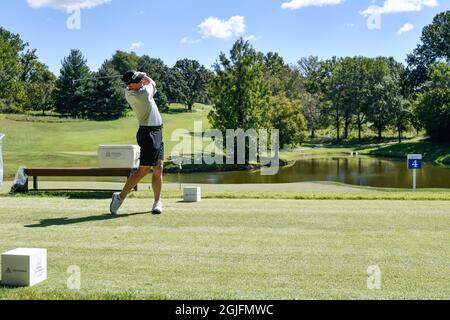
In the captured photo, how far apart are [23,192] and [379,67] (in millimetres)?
78257

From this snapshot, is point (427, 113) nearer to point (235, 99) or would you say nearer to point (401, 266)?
point (235, 99)

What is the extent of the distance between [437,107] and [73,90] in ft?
179

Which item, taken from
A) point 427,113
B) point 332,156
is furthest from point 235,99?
point 427,113

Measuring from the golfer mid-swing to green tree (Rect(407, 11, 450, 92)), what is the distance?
3067 inches

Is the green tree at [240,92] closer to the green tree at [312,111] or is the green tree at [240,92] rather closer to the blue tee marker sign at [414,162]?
the blue tee marker sign at [414,162]

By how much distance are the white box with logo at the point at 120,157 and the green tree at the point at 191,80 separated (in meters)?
97.8

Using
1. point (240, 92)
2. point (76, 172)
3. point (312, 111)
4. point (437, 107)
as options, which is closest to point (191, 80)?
point (312, 111)

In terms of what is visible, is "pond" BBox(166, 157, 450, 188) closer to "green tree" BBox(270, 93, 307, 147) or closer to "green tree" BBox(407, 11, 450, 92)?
"green tree" BBox(270, 93, 307, 147)

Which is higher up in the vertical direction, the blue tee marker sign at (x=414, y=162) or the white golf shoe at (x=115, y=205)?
the blue tee marker sign at (x=414, y=162)

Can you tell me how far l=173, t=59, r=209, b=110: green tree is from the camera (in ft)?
365

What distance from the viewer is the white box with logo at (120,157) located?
12.8 m

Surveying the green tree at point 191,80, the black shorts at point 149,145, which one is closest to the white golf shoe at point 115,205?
the black shorts at point 149,145

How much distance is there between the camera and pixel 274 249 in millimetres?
5328

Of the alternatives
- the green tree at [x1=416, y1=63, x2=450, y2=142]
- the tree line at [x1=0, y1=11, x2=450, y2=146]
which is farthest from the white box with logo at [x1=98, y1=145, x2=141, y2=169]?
the green tree at [x1=416, y1=63, x2=450, y2=142]
